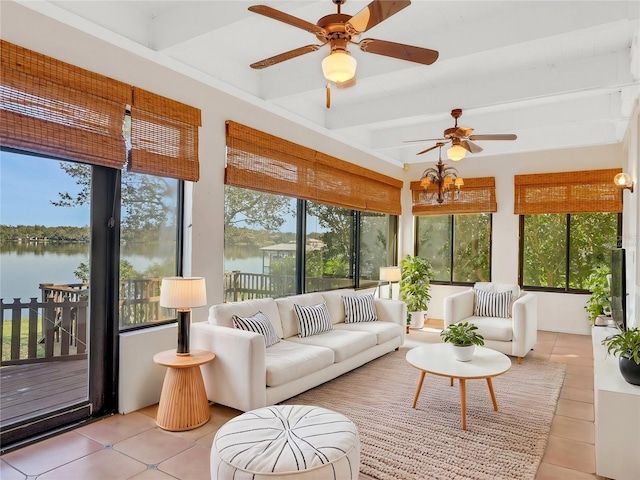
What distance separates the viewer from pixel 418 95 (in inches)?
194

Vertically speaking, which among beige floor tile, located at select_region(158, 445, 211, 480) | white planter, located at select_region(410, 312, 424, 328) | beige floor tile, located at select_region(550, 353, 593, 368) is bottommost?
beige floor tile, located at select_region(158, 445, 211, 480)

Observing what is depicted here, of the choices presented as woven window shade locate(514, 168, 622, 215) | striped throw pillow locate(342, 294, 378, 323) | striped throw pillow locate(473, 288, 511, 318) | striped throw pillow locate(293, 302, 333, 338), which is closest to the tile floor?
striped throw pillow locate(293, 302, 333, 338)

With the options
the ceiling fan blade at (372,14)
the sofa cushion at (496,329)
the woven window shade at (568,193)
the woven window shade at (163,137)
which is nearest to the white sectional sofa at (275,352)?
the sofa cushion at (496,329)

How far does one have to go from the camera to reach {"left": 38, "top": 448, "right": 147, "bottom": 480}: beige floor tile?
2.46 metres

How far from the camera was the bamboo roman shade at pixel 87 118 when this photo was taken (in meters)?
2.64

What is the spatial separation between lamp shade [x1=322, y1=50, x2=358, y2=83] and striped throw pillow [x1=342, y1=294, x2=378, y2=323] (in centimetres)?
322

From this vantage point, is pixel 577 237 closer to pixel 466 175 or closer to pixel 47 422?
pixel 466 175

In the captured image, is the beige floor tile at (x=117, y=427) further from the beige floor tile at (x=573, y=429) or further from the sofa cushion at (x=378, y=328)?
the beige floor tile at (x=573, y=429)

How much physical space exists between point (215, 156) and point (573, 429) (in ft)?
12.3

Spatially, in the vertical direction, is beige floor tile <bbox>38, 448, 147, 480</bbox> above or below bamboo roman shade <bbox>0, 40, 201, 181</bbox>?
below

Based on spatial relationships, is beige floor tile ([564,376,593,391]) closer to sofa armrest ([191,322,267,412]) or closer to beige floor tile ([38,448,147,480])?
sofa armrest ([191,322,267,412])

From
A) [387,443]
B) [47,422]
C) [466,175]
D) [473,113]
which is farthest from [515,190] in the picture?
[47,422]

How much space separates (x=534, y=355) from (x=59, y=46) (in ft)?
18.7

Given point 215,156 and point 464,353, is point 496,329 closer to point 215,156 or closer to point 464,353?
point 464,353
